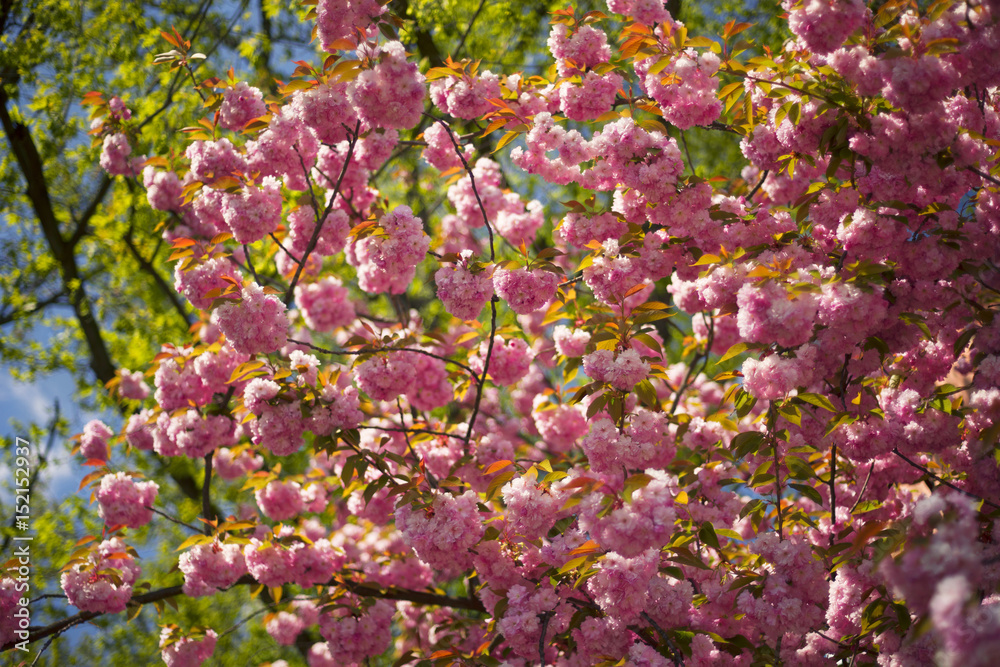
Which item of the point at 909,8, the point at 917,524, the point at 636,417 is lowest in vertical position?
the point at 917,524

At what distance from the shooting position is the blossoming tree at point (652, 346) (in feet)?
8.01

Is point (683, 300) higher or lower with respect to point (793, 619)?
higher

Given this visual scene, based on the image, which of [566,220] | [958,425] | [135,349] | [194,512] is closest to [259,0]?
[135,349]

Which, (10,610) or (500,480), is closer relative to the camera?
(500,480)

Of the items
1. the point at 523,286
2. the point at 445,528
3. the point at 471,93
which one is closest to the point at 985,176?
the point at 523,286

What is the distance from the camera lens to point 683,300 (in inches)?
139

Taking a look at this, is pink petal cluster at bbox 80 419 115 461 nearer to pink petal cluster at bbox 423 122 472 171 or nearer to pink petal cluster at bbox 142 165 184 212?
pink petal cluster at bbox 142 165 184 212

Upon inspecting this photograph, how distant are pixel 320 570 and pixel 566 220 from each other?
240cm

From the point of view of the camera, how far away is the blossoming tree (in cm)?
244

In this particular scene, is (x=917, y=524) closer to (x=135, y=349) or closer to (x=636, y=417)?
(x=636, y=417)

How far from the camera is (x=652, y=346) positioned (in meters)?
2.67

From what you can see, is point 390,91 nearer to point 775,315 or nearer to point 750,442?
point 775,315

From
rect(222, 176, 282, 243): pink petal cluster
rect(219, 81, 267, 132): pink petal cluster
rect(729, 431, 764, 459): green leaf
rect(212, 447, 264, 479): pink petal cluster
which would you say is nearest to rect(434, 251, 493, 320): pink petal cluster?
rect(222, 176, 282, 243): pink petal cluster

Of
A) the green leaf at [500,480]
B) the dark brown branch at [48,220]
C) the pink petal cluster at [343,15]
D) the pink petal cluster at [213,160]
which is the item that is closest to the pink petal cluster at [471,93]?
the pink petal cluster at [343,15]
